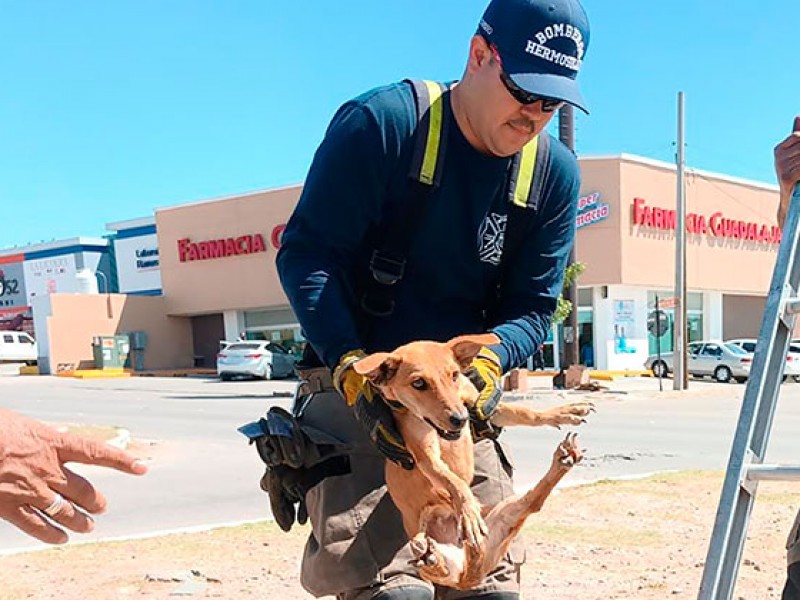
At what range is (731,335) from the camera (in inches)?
1261

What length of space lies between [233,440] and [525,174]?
9767 millimetres

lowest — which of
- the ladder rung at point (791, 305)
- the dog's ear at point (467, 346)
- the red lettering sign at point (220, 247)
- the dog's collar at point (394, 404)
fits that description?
the dog's collar at point (394, 404)

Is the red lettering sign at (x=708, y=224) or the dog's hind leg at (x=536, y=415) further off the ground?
the red lettering sign at (x=708, y=224)

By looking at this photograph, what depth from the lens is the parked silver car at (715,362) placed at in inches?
939

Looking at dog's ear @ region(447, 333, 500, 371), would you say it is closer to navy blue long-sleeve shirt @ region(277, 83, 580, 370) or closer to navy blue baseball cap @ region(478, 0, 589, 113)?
navy blue long-sleeve shirt @ region(277, 83, 580, 370)

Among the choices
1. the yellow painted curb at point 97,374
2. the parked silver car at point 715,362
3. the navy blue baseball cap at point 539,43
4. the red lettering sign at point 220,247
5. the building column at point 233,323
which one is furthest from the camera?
the building column at point 233,323

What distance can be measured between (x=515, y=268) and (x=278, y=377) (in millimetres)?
24894

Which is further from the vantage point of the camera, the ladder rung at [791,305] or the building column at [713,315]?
the building column at [713,315]

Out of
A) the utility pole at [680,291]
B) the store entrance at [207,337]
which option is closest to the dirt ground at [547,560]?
the utility pole at [680,291]

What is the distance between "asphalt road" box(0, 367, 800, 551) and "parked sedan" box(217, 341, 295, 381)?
3.86m

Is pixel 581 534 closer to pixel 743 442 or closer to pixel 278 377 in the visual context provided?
pixel 743 442

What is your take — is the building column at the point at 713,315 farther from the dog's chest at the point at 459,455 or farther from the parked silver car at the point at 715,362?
the dog's chest at the point at 459,455

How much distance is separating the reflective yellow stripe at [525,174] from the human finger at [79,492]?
1515 mm

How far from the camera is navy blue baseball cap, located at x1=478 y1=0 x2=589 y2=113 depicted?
6.93ft
